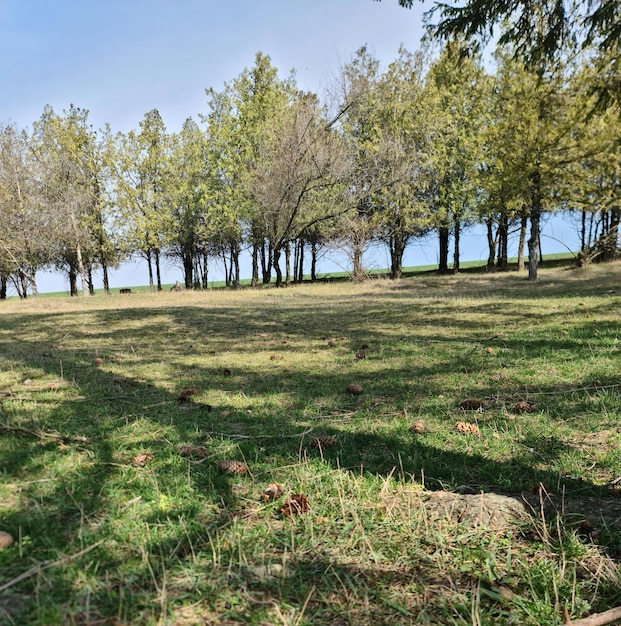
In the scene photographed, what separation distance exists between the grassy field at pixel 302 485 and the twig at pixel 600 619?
87 millimetres

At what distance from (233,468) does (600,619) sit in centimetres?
179

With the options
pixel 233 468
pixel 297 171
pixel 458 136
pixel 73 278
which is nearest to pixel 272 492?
pixel 233 468

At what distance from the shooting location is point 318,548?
6.45 ft

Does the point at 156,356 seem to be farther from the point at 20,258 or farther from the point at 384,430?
the point at 20,258

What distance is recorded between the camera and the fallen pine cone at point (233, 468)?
2611 millimetres

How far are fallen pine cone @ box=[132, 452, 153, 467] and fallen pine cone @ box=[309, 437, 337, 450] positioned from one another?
102 cm

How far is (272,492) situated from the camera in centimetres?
235

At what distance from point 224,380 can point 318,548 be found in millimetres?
3357

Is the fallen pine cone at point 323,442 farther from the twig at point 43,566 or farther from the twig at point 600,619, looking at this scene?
the twig at point 600,619

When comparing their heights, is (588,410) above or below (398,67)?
below

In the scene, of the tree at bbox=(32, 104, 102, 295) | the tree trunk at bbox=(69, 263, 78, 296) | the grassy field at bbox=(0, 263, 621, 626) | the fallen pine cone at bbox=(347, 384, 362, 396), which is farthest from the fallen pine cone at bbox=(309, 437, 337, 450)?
the tree trunk at bbox=(69, 263, 78, 296)

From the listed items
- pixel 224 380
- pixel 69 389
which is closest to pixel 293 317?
pixel 224 380

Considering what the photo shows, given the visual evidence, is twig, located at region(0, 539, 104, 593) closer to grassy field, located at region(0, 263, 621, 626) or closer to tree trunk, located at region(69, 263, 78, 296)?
grassy field, located at region(0, 263, 621, 626)

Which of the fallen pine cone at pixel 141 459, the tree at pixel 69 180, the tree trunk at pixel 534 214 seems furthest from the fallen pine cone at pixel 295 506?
the tree at pixel 69 180
